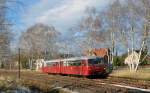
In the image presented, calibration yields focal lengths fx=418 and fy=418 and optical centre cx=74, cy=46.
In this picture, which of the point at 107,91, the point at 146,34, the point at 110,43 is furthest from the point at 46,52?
the point at 107,91

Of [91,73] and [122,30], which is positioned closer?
[91,73]

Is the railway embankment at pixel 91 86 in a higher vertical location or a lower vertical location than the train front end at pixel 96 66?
lower

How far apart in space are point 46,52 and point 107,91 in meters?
93.3

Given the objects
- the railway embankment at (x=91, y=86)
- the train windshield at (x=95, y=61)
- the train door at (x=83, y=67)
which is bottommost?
the railway embankment at (x=91, y=86)

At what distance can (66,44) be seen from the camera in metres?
120

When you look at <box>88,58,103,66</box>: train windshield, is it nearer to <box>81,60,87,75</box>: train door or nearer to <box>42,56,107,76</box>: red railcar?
<box>42,56,107,76</box>: red railcar

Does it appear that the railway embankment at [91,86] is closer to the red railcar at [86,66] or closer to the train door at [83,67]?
A: the red railcar at [86,66]

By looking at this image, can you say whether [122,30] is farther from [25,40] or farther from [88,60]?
[25,40]

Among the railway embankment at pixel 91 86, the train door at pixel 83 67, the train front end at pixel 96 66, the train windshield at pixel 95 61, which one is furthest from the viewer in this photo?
the train door at pixel 83 67

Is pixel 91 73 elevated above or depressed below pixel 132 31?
below

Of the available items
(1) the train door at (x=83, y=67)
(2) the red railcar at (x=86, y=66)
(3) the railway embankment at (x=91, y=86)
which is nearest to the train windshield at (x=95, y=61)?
(2) the red railcar at (x=86, y=66)

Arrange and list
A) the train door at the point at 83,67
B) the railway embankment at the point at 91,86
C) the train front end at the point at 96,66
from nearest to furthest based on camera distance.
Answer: the railway embankment at the point at 91,86, the train front end at the point at 96,66, the train door at the point at 83,67

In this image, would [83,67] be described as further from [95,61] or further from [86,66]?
[95,61]

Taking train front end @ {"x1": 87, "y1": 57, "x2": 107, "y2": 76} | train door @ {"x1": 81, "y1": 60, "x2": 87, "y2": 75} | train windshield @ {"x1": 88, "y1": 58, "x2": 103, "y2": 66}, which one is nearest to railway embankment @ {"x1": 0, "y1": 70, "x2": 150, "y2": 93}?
train front end @ {"x1": 87, "y1": 57, "x2": 107, "y2": 76}
